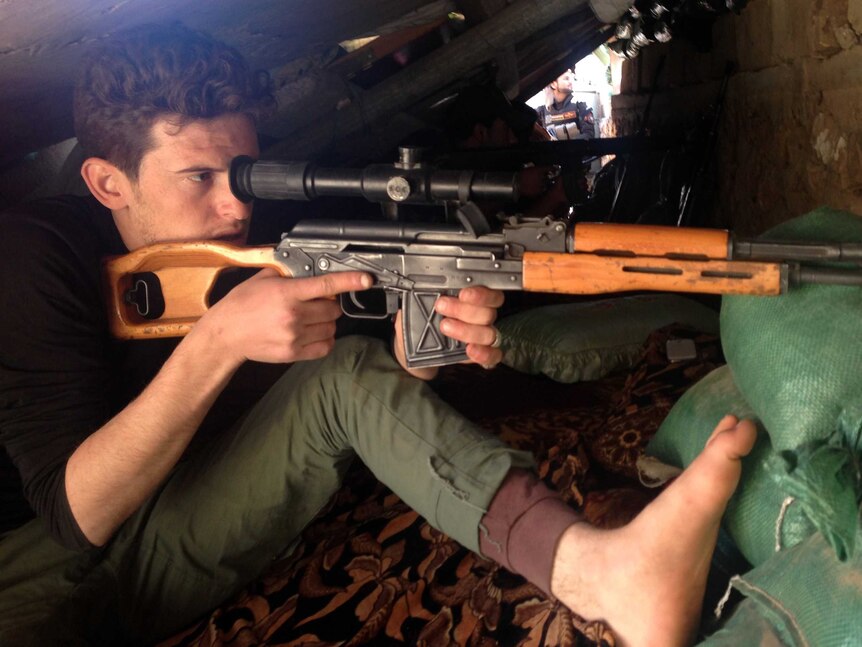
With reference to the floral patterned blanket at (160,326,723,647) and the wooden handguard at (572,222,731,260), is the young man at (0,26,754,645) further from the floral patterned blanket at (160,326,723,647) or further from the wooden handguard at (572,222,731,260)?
the wooden handguard at (572,222,731,260)

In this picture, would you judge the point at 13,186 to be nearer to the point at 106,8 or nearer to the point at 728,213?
the point at 106,8

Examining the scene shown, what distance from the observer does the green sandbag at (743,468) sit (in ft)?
2.84

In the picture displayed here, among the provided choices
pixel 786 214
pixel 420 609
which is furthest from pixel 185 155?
pixel 786 214

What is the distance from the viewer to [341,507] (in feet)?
4.75

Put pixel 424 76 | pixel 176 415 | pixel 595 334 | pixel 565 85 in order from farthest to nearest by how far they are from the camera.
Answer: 1. pixel 565 85
2. pixel 424 76
3. pixel 595 334
4. pixel 176 415

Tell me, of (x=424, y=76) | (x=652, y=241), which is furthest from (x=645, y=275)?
(x=424, y=76)

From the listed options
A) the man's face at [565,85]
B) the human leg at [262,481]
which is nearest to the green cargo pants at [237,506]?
the human leg at [262,481]

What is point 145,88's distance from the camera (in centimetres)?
125

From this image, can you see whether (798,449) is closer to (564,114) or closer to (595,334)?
(595,334)

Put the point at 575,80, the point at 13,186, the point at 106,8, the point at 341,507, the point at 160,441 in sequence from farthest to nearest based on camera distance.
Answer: the point at 575,80 → the point at 13,186 → the point at 341,507 → the point at 106,8 → the point at 160,441

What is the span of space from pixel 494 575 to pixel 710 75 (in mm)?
2047

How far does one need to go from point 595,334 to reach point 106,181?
1175mm

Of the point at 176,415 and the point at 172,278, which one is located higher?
the point at 172,278

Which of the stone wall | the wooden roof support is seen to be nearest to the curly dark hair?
the wooden roof support
